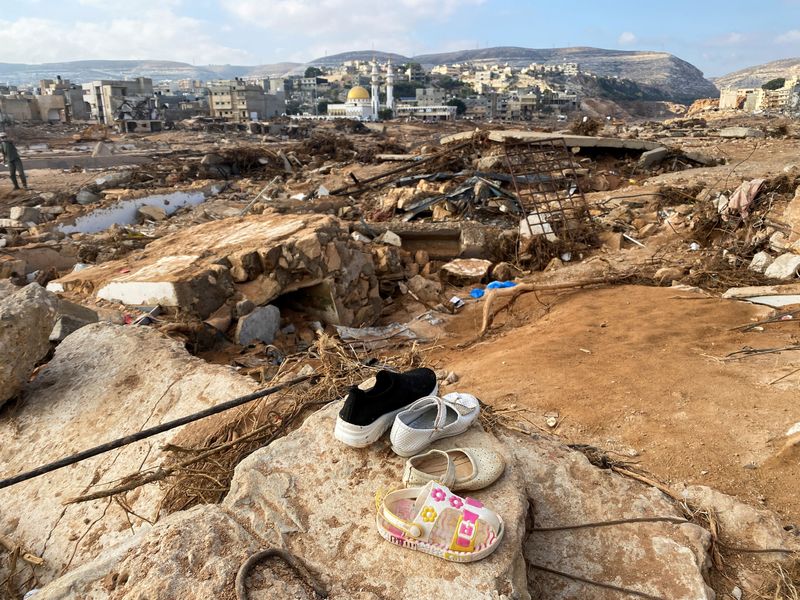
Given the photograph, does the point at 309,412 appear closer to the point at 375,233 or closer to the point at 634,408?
the point at 634,408

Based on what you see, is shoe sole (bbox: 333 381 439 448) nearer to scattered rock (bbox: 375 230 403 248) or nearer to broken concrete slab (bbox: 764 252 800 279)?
broken concrete slab (bbox: 764 252 800 279)

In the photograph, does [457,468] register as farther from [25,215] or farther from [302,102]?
Result: [302,102]

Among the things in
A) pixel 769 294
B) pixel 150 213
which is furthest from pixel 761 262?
pixel 150 213

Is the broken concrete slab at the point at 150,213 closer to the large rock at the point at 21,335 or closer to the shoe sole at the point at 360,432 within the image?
the large rock at the point at 21,335

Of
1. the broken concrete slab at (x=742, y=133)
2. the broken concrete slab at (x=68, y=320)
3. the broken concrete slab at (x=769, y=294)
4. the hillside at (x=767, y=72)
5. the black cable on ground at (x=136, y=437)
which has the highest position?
the hillside at (x=767, y=72)

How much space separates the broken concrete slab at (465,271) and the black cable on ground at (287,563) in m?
5.85

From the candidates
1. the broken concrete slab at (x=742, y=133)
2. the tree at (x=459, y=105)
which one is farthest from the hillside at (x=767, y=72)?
the broken concrete slab at (x=742, y=133)

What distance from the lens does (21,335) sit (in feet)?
10.2

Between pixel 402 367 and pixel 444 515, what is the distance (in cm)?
170

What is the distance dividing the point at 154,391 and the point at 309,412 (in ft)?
3.80

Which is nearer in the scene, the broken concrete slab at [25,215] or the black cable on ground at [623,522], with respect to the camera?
the black cable on ground at [623,522]

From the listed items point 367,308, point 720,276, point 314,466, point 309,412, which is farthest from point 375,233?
point 314,466

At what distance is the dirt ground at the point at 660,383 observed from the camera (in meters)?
2.55

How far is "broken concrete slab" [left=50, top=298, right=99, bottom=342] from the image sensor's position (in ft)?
12.9
